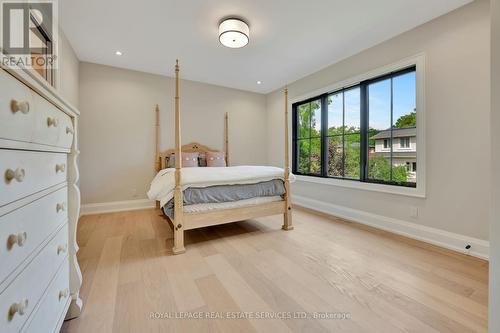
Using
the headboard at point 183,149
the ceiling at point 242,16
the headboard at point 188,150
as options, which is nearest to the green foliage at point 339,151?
the ceiling at point 242,16

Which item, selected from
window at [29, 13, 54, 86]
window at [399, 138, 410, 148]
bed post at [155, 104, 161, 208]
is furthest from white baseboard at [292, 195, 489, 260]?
window at [29, 13, 54, 86]

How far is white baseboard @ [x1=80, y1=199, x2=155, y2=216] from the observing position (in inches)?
135

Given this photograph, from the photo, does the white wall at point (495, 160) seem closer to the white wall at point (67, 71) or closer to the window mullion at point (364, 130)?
the window mullion at point (364, 130)

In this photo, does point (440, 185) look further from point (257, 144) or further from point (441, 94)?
point (257, 144)

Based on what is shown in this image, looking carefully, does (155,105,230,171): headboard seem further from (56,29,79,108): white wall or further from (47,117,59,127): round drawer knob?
(47,117,59,127): round drawer knob

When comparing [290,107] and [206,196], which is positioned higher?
[290,107]

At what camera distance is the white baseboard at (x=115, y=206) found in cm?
344

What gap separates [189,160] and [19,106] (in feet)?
10.6

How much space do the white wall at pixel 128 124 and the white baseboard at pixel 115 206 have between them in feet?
0.23

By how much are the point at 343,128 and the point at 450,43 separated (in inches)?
58.3

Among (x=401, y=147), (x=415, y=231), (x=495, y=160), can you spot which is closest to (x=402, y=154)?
(x=401, y=147)

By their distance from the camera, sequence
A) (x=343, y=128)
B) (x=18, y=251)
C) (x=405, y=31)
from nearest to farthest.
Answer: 1. (x=18, y=251)
2. (x=405, y=31)
3. (x=343, y=128)

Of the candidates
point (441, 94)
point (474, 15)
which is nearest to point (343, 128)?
point (441, 94)

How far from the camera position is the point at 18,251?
0.65 meters
